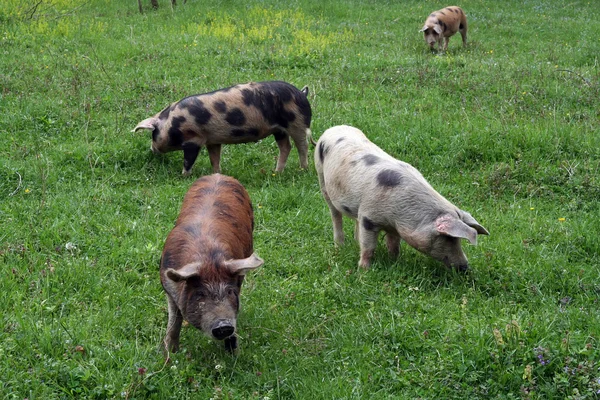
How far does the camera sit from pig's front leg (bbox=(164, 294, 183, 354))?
4.67 meters

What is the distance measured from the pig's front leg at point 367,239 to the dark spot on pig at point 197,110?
3.37 meters

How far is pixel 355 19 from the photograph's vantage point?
58.3 ft

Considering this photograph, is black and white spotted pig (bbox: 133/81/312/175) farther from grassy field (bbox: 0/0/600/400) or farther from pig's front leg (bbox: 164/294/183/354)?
pig's front leg (bbox: 164/294/183/354)

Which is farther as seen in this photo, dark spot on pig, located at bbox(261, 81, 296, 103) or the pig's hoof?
dark spot on pig, located at bbox(261, 81, 296, 103)

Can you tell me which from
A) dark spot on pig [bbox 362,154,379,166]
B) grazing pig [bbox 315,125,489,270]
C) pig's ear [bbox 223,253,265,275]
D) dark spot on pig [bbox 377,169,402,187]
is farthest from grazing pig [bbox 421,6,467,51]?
pig's ear [bbox 223,253,265,275]

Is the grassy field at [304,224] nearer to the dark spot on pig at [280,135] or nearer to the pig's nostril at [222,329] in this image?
the pig's nostril at [222,329]

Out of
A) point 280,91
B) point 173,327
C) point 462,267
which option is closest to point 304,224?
point 462,267

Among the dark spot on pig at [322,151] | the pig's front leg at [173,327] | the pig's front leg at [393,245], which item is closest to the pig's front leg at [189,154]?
the dark spot on pig at [322,151]

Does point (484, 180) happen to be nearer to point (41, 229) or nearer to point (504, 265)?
point (504, 265)

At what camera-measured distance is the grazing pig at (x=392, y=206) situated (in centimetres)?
568

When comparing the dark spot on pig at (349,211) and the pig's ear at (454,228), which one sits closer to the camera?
the pig's ear at (454,228)

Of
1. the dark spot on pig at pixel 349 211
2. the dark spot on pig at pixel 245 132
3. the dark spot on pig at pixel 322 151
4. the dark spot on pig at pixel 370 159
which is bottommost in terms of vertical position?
the dark spot on pig at pixel 245 132

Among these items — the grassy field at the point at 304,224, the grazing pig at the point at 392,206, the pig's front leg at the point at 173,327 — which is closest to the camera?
the grassy field at the point at 304,224

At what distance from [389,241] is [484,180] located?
2247 mm
